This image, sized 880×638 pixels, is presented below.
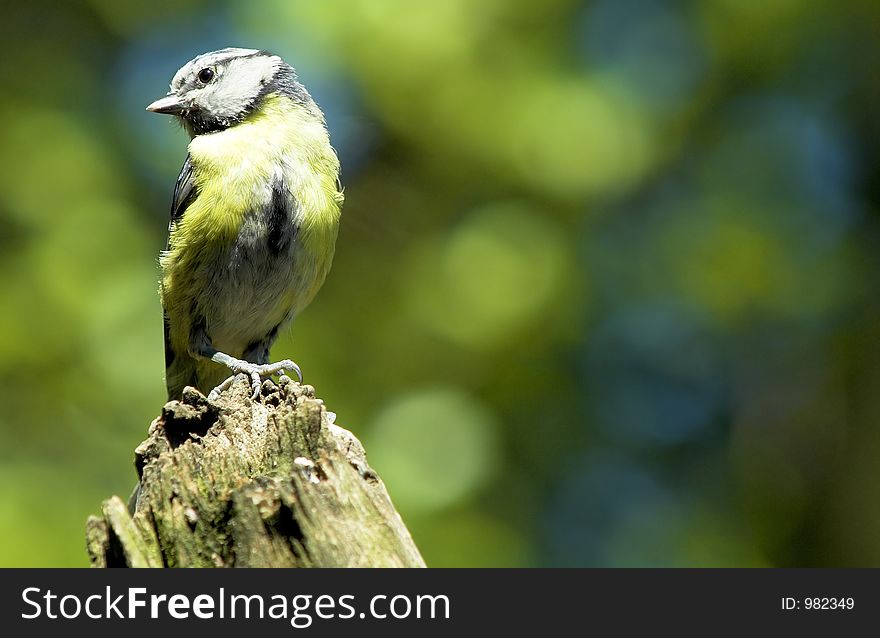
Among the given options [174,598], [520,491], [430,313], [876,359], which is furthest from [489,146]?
[174,598]

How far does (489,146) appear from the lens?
6016mm

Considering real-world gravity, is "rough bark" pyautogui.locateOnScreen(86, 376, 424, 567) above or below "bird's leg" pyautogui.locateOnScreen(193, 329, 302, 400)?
below

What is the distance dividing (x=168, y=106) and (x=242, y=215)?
100 cm

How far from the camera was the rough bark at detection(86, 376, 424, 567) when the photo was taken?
2758mm

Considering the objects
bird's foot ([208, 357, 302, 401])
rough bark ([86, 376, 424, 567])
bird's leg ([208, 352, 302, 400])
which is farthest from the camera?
bird's foot ([208, 357, 302, 401])

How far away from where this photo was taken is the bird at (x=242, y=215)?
195 inches

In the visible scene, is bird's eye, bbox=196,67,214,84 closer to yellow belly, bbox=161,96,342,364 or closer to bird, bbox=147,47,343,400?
bird, bbox=147,47,343,400

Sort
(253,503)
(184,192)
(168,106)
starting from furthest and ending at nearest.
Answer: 1. (168,106)
2. (184,192)
3. (253,503)

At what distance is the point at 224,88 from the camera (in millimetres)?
5562

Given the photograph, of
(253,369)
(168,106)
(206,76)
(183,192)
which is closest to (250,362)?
(253,369)

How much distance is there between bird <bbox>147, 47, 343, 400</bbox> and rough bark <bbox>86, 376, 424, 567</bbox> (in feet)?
4.66

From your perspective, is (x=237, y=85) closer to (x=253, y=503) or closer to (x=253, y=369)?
(x=253, y=369)

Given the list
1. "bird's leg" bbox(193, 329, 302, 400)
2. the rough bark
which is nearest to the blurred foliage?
"bird's leg" bbox(193, 329, 302, 400)

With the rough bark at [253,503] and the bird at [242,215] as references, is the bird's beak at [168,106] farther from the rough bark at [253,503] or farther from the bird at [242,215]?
the rough bark at [253,503]
